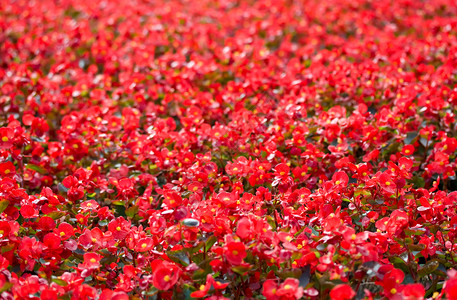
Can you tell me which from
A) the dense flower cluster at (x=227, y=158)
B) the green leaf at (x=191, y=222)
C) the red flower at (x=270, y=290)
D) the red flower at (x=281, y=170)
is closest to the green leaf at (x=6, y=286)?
Result: the dense flower cluster at (x=227, y=158)

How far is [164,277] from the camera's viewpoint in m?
1.62

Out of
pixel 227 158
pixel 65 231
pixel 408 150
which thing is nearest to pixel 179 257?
pixel 65 231

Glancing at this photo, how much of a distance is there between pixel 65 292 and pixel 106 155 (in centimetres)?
110

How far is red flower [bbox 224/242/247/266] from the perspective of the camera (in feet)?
5.30

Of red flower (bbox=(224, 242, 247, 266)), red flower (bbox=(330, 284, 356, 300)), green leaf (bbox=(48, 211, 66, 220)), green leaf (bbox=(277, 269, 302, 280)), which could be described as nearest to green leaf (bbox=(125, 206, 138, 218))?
green leaf (bbox=(48, 211, 66, 220))

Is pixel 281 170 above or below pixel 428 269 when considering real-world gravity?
above

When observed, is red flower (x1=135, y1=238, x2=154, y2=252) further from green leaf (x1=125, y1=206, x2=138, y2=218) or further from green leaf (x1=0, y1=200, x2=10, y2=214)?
green leaf (x1=0, y1=200, x2=10, y2=214)

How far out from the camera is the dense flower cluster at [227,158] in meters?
1.71

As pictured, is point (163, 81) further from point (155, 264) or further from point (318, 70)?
point (155, 264)

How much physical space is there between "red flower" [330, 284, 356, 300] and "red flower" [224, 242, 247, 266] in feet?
1.04

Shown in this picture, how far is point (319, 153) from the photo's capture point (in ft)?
7.87

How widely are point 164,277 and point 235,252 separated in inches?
9.9

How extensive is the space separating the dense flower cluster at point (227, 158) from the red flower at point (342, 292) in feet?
0.07

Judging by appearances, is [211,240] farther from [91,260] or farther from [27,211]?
[27,211]
